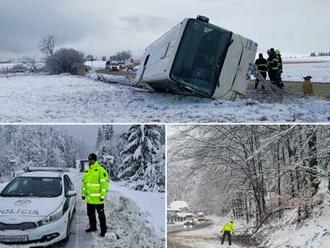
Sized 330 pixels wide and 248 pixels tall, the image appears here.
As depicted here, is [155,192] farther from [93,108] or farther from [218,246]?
[93,108]

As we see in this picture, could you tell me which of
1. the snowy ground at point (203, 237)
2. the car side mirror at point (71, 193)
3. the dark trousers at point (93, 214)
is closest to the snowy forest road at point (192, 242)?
the snowy ground at point (203, 237)

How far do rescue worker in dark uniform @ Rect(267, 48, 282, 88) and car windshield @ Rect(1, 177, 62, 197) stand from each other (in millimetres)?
4986

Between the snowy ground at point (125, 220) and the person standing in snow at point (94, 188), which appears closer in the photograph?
the snowy ground at point (125, 220)

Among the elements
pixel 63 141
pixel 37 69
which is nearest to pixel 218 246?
pixel 63 141

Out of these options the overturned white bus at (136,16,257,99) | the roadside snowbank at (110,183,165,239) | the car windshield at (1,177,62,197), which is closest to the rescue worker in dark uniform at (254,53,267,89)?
the overturned white bus at (136,16,257,99)

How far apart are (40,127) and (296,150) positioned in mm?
3231

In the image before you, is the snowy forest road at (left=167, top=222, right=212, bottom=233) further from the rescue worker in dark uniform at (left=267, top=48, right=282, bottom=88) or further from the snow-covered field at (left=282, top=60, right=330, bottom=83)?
the snow-covered field at (left=282, top=60, right=330, bottom=83)

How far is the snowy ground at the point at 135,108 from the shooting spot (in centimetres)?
705

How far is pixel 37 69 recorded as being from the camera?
37.4 feet

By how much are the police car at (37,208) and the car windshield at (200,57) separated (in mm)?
2442

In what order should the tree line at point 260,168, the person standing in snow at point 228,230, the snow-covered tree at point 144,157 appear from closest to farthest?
the snow-covered tree at point 144,157 < the person standing in snow at point 228,230 < the tree line at point 260,168

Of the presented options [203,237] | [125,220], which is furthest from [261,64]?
[125,220]

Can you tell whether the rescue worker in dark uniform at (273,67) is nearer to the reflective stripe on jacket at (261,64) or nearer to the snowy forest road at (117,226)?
the reflective stripe on jacket at (261,64)

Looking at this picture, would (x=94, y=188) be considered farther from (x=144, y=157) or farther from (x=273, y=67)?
(x=273, y=67)
